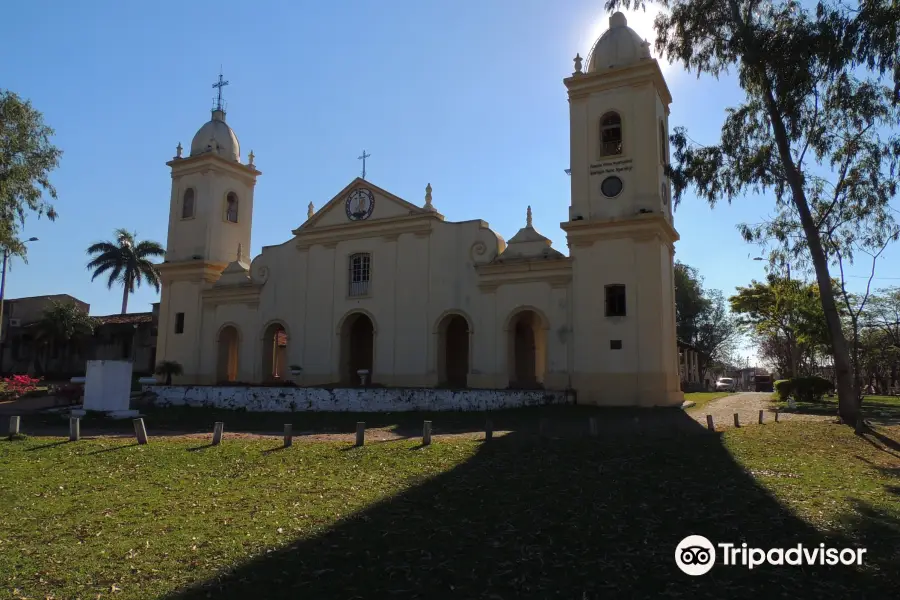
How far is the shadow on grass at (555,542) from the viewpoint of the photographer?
5.10 meters

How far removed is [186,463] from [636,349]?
46.6 ft

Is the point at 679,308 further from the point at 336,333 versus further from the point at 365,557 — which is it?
the point at 365,557

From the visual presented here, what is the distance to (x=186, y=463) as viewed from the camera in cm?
1094

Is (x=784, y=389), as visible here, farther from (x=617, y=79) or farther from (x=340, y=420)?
(x=340, y=420)

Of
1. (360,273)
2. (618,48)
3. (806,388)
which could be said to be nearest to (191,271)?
(360,273)

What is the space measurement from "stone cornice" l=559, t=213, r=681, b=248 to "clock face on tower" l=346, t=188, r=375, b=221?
858cm

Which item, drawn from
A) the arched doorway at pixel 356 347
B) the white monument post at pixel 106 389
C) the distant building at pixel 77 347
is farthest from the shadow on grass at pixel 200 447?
the distant building at pixel 77 347

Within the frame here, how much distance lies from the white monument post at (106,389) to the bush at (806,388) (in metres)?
24.2

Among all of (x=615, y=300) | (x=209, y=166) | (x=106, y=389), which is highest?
(x=209, y=166)

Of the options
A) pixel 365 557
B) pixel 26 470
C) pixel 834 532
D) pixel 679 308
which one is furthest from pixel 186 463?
pixel 679 308

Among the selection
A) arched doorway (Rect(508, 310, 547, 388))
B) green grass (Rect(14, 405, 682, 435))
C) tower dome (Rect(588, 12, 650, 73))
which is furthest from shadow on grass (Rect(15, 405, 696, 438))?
tower dome (Rect(588, 12, 650, 73))

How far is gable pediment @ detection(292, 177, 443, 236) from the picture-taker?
25.9 meters

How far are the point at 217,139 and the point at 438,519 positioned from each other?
91.0 feet

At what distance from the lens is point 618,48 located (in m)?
22.6
